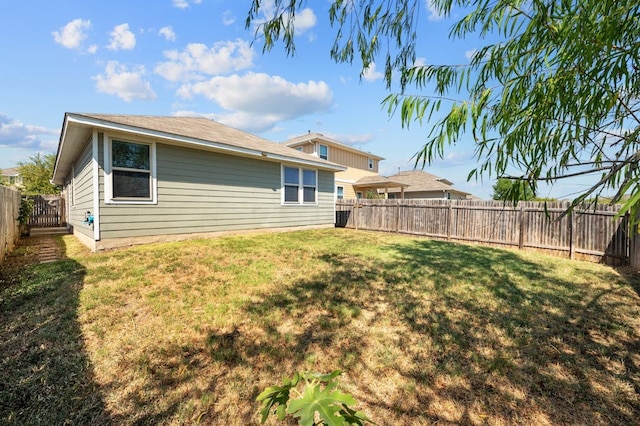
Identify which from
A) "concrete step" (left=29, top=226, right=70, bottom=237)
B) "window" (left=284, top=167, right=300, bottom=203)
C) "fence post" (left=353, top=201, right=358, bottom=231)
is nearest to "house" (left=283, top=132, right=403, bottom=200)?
"fence post" (left=353, top=201, right=358, bottom=231)

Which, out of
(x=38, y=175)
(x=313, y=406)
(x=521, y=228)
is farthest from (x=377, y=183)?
(x=38, y=175)

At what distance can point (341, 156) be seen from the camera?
20.6 meters

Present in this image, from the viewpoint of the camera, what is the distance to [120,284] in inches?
159

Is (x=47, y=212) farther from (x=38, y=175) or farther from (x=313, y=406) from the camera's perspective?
(x=313, y=406)

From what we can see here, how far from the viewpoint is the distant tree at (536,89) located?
138 cm

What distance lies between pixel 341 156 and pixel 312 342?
18.8 m

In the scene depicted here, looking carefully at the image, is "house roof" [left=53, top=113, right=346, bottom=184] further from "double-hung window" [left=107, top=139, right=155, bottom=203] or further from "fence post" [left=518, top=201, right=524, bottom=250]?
"fence post" [left=518, top=201, right=524, bottom=250]

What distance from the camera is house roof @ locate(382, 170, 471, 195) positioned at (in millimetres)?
23030

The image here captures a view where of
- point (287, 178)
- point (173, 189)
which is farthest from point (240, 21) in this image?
point (287, 178)

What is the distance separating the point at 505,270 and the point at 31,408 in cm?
660

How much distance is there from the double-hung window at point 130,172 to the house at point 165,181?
0.02 m

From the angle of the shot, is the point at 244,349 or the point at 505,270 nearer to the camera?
the point at 244,349

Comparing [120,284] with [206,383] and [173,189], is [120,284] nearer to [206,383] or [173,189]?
[206,383]

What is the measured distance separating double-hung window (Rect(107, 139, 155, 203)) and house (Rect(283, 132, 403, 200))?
12.5m
